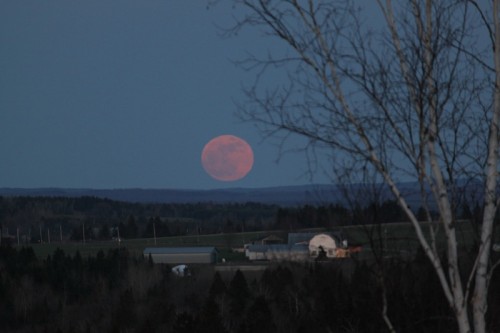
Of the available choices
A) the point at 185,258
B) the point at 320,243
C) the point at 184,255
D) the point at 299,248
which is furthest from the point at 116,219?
the point at 320,243

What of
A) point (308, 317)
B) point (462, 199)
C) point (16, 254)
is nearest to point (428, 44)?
point (462, 199)

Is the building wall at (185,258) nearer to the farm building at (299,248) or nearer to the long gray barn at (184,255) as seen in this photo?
the long gray barn at (184,255)

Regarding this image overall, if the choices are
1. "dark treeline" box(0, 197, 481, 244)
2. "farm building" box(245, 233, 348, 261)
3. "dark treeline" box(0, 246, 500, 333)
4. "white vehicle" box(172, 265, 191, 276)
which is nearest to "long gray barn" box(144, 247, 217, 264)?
"farm building" box(245, 233, 348, 261)

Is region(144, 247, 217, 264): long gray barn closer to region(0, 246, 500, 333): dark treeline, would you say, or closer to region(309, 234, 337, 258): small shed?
region(0, 246, 500, 333): dark treeline

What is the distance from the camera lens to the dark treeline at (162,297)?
2961 centimetres

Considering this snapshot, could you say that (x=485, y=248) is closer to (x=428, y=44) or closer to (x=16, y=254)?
(x=428, y=44)

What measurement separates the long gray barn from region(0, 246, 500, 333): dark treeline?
711 cm

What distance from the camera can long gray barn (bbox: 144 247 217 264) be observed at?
75.8 meters

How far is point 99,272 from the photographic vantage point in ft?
201

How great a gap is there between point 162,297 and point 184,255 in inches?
1097

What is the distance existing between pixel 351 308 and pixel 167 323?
16.2 meters

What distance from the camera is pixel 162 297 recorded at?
50.0 metres

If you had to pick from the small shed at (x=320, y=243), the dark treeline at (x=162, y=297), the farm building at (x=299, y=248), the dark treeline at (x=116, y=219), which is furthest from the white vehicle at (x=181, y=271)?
the dark treeline at (x=116, y=219)

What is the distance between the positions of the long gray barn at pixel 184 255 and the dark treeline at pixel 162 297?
23.3ft
